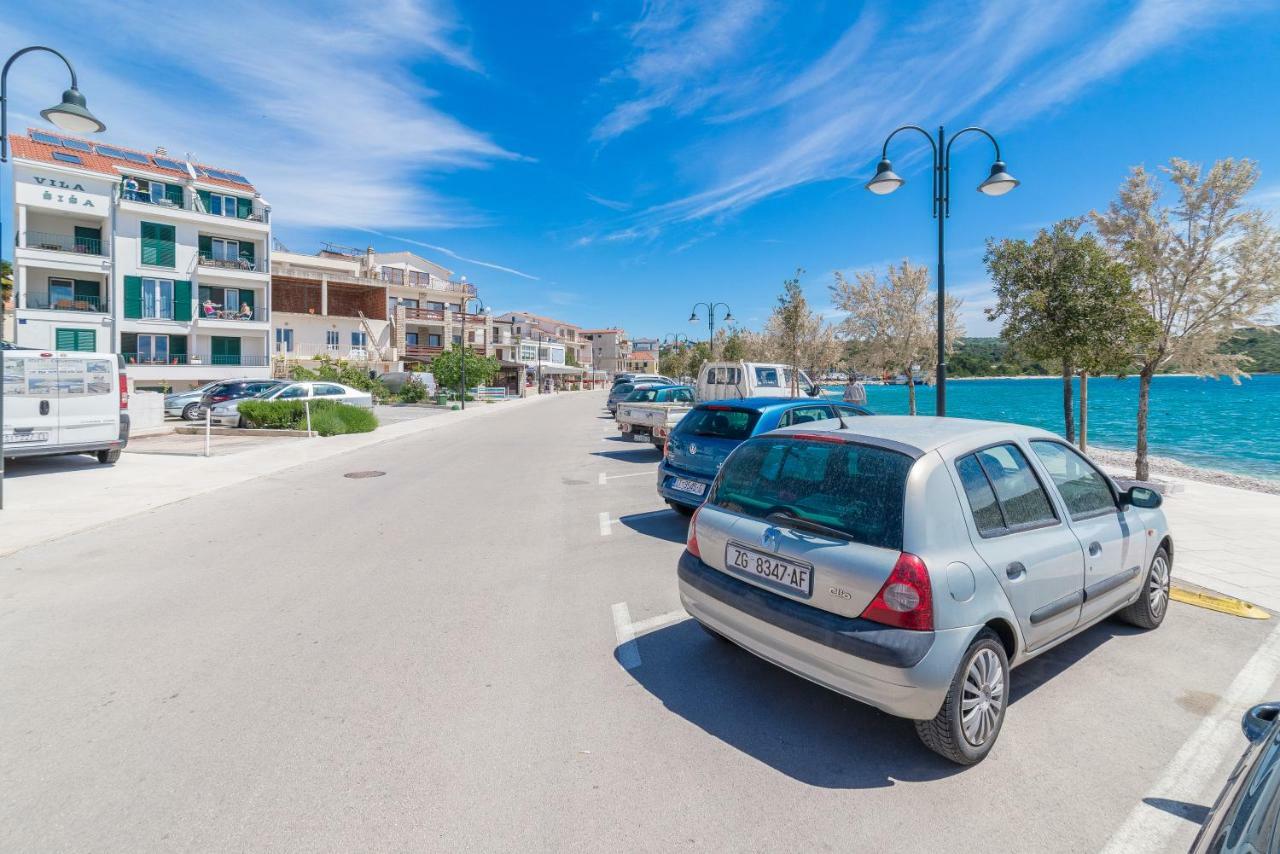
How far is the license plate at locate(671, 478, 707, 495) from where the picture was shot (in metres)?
7.52

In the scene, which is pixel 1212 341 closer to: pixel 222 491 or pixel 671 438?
pixel 671 438

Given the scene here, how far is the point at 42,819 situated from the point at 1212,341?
49.3 ft

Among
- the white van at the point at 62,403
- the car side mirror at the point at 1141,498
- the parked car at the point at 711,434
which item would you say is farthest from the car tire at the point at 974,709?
the white van at the point at 62,403

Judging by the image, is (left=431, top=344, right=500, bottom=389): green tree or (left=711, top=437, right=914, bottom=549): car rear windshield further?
(left=431, top=344, right=500, bottom=389): green tree

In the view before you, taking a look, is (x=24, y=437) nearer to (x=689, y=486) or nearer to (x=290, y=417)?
(x=290, y=417)

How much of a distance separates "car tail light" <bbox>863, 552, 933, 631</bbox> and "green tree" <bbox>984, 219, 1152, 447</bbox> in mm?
9290

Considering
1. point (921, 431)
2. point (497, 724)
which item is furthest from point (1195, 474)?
point (497, 724)

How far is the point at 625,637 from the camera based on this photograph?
178 inches

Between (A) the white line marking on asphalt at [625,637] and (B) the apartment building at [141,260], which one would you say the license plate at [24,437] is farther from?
(B) the apartment building at [141,260]

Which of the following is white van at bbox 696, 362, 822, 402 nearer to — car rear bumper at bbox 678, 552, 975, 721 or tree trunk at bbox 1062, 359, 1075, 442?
tree trunk at bbox 1062, 359, 1075, 442

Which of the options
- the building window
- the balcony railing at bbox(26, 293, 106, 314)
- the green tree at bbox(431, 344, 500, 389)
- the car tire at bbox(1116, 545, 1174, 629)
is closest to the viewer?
the car tire at bbox(1116, 545, 1174, 629)

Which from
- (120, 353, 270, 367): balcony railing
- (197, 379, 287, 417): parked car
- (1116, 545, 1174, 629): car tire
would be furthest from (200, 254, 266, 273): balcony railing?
(1116, 545, 1174, 629): car tire

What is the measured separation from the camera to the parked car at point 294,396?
20.7 metres

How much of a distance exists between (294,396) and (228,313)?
19.7 m
